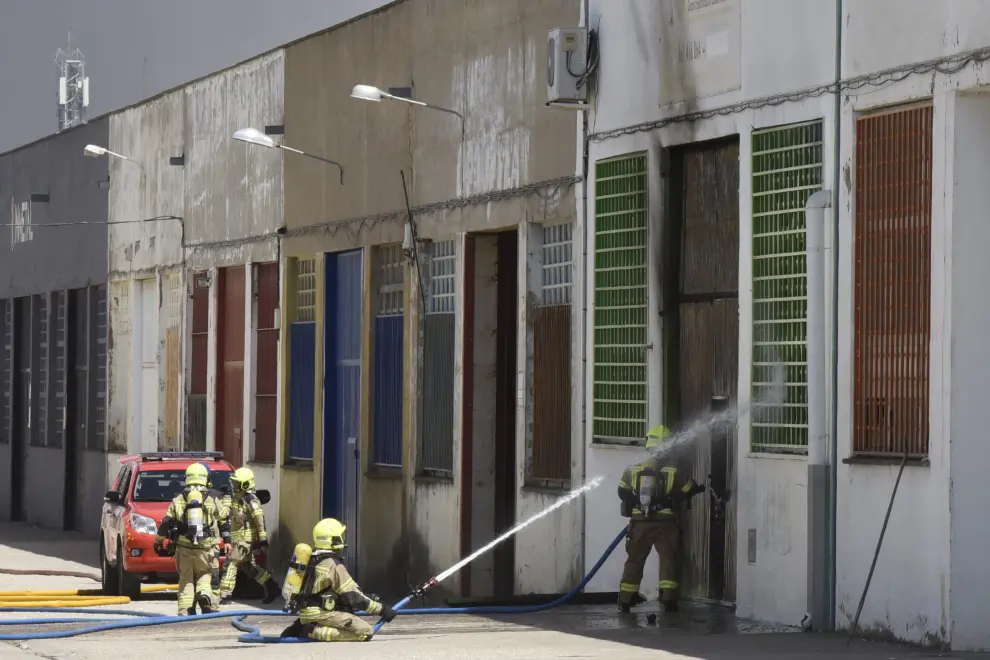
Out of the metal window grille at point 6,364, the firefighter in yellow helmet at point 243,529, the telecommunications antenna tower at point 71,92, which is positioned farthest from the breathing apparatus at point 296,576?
the telecommunications antenna tower at point 71,92

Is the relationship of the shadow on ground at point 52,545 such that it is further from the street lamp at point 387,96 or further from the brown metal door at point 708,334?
the brown metal door at point 708,334

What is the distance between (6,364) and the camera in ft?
→ 144

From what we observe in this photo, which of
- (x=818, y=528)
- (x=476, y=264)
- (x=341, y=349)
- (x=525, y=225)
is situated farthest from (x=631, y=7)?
(x=341, y=349)

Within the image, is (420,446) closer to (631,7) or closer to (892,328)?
(631,7)

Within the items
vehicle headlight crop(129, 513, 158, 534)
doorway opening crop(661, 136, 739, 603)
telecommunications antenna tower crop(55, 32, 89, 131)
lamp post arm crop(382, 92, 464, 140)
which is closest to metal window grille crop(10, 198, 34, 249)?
telecommunications antenna tower crop(55, 32, 89, 131)

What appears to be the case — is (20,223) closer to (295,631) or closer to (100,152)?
(100,152)

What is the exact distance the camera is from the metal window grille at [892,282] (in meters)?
15.7

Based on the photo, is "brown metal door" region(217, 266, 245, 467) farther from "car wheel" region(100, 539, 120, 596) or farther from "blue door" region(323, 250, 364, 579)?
"car wheel" region(100, 539, 120, 596)

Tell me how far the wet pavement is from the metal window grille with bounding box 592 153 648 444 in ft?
6.44

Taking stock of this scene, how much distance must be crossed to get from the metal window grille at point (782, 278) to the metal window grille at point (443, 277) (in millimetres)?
6663

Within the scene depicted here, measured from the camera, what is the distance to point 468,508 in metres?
23.4

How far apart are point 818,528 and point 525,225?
6.46 metres

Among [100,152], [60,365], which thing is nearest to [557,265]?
[100,152]

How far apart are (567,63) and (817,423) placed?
5362mm
